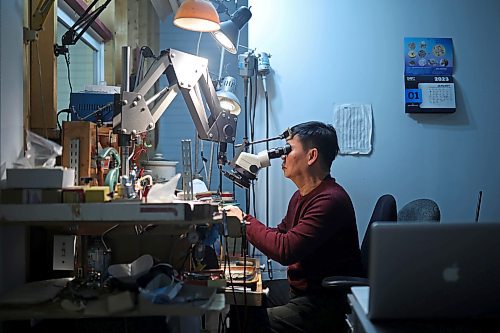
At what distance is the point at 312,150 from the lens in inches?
92.6

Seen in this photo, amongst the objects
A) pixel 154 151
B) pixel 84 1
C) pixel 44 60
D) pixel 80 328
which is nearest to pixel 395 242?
pixel 80 328

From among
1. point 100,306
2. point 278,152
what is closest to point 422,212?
point 278,152

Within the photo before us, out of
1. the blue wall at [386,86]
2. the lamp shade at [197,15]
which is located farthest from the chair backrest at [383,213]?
the lamp shade at [197,15]

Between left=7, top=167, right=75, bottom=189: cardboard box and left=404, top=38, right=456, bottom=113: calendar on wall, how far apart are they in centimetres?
242

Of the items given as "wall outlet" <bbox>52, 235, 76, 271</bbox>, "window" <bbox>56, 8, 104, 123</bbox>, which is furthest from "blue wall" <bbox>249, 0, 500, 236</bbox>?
"wall outlet" <bbox>52, 235, 76, 271</bbox>

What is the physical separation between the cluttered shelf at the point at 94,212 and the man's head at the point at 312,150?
1.01m

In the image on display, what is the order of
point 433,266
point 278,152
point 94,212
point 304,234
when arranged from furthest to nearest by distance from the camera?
point 278,152 < point 304,234 < point 94,212 < point 433,266

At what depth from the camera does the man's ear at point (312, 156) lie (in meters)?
2.35

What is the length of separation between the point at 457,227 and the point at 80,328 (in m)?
1.17

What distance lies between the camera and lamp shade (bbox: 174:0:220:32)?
201cm

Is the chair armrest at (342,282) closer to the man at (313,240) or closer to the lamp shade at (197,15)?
the man at (313,240)

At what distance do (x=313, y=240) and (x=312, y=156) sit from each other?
432 mm

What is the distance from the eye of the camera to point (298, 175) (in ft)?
7.83

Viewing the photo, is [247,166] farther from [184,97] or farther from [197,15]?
[197,15]
